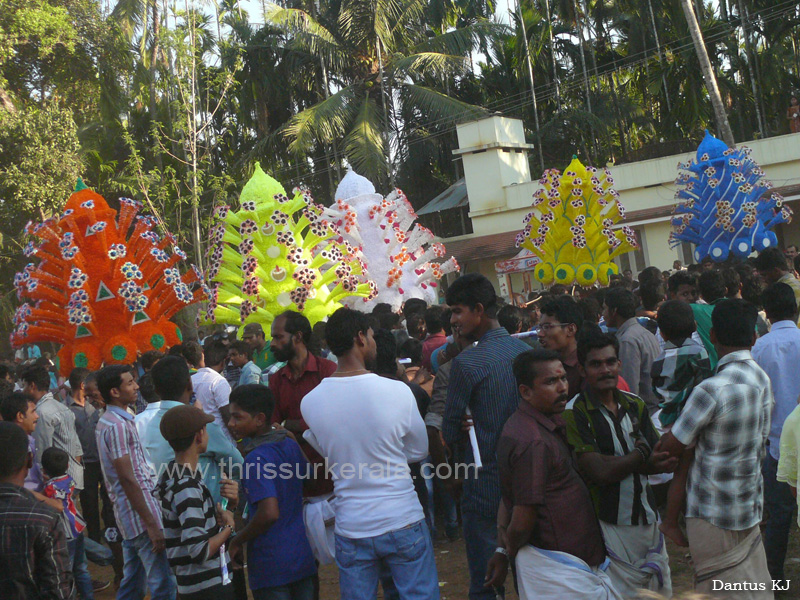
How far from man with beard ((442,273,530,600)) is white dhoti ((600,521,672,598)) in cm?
55

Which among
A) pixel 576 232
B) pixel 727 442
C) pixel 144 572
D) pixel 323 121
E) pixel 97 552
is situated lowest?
pixel 97 552

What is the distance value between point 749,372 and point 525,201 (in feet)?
70.0

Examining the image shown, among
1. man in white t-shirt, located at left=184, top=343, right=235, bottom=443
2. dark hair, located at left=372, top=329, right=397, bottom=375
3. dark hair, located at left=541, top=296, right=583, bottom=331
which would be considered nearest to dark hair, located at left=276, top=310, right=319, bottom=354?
dark hair, located at left=372, top=329, right=397, bottom=375

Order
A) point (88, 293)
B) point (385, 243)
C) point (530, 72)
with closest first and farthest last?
1. point (88, 293)
2. point (385, 243)
3. point (530, 72)

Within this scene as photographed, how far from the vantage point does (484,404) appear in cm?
383

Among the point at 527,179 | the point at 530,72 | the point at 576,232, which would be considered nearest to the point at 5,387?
the point at 576,232

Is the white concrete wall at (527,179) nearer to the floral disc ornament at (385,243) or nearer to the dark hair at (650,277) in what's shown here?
the floral disc ornament at (385,243)

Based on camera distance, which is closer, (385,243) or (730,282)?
(730,282)

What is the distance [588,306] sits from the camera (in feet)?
21.2

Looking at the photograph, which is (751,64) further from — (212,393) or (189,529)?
(189,529)

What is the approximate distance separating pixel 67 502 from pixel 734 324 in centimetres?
435

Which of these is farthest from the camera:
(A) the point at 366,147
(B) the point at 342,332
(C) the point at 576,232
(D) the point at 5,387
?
(A) the point at 366,147

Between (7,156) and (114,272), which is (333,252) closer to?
(114,272)

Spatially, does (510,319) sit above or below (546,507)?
above
